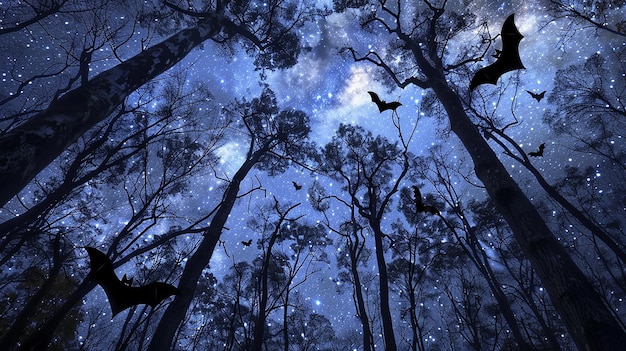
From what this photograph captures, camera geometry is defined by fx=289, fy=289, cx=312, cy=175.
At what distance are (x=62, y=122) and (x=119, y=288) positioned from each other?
1.56 m

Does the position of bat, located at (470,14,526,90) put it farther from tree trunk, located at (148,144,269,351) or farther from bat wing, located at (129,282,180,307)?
tree trunk, located at (148,144,269,351)

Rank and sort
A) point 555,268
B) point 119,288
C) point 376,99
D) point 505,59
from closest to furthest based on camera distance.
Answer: point 119,288, point 555,268, point 505,59, point 376,99

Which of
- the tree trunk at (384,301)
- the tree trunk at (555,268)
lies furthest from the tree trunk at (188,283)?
the tree trunk at (555,268)

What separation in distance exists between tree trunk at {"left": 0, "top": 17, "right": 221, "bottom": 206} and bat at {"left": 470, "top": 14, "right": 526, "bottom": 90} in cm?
405

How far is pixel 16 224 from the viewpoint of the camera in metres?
4.96

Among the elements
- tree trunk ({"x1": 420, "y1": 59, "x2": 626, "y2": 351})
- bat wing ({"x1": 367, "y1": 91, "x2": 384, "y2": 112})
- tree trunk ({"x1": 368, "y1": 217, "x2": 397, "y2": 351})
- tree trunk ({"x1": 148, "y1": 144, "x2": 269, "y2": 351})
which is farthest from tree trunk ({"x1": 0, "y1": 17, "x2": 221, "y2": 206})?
tree trunk ({"x1": 368, "y1": 217, "x2": 397, "y2": 351})

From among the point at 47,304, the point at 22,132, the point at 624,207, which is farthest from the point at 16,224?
the point at 624,207

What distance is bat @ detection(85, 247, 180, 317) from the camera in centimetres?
239

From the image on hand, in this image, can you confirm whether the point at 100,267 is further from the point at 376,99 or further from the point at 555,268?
the point at 376,99

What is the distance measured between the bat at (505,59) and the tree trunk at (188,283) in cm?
533

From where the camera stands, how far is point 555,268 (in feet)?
8.70

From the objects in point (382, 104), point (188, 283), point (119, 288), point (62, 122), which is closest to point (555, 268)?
point (382, 104)

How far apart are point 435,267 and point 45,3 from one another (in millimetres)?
19216

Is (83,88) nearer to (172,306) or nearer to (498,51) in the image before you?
(172,306)
